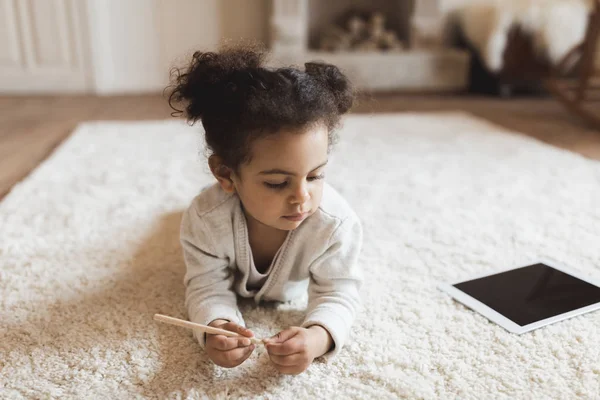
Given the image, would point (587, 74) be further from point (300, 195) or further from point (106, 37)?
point (106, 37)

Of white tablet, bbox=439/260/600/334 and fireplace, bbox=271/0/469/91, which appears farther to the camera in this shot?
fireplace, bbox=271/0/469/91

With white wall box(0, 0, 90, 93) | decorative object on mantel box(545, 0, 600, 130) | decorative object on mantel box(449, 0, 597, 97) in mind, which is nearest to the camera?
decorative object on mantel box(545, 0, 600, 130)

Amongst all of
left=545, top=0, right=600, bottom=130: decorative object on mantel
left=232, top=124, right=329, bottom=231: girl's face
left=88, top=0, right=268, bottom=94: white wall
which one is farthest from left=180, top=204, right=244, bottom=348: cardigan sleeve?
left=88, top=0, right=268, bottom=94: white wall

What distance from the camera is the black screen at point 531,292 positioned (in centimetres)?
84

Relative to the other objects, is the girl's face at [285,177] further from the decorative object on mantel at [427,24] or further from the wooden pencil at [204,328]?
A: the decorative object on mantel at [427,24]

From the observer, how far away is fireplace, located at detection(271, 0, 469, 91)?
10.4 ft

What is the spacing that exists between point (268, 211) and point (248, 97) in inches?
5.9

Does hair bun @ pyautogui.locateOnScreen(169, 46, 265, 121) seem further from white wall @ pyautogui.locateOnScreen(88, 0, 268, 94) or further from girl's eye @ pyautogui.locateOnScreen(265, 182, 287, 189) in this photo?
white wall @ pyautogui.locateOnScreen(88, 0, 268, 94)

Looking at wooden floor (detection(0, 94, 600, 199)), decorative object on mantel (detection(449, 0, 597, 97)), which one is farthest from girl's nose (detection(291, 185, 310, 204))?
decorative object on mantel (detection(449, 0, 597, 97))

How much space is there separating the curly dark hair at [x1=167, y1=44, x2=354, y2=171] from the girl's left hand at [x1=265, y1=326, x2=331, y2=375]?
0.23 meters

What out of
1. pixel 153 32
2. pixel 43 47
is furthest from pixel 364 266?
pixel 43 47

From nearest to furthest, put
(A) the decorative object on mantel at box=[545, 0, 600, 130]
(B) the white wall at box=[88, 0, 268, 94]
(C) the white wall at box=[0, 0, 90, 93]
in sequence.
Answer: (A) the decorative object on mantel at box=[545, 0, 600, 130] < (C) the white wall at box=[0, 0, 90, 93] < (B) the white wall at box=[88, 0, 268, 94]

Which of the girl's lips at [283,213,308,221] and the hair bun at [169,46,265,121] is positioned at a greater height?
the hair bun at [169,46,265,121]

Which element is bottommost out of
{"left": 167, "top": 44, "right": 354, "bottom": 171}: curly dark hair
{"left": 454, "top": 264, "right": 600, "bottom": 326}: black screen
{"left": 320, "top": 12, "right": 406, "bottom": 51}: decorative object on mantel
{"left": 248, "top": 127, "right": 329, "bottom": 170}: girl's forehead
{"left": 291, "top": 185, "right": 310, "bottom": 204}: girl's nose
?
{"left": 454, "top": 264, "right": 600, "bottom": 326}: black screen
